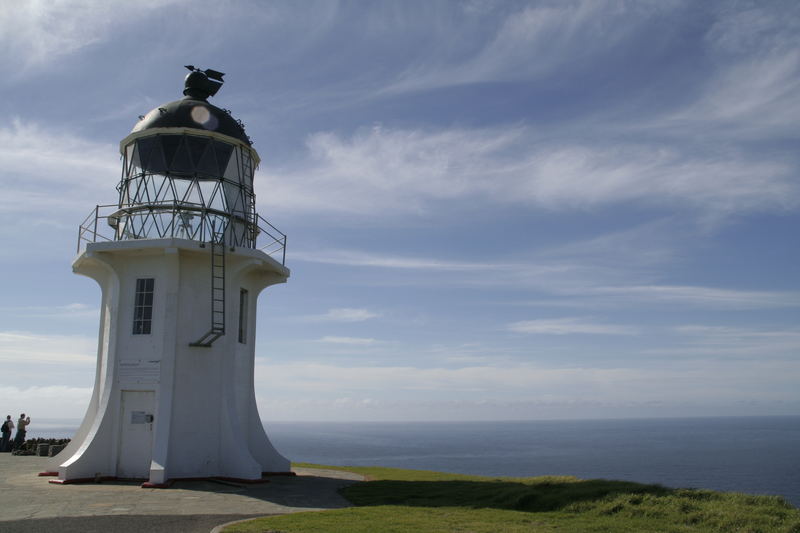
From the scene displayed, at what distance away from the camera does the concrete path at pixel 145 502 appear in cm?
1148

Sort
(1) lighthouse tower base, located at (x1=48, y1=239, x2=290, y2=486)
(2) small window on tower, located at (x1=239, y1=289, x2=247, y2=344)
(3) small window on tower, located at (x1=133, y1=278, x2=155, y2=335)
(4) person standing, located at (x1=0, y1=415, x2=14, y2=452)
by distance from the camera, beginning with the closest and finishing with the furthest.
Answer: (1) lighthouse tower base, located at (x1=48, y1=239, x2=290, y2=486), (3) small window on tower, located at (x1=133, y1=278, x2=155, y2=335), (2) small window on tower, located at (x1=239, y1=289, x2=247, y2=344), (4) person standing, located at (x1=0, y1=415, x2=14, y2=452)

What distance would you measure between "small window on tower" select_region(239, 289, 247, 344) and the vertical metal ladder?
4.58 feet

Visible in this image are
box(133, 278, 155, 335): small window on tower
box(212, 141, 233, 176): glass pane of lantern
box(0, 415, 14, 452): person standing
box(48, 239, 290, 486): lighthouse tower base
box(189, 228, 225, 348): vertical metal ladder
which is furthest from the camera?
box(0, 415, 14, 452): person standing

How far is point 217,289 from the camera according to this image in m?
19.2

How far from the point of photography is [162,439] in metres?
17.8

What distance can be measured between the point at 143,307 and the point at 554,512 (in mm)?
12893

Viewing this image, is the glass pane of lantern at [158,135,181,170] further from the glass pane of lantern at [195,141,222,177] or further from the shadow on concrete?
the shadow on concrete

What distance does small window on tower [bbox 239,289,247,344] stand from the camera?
2070 cm

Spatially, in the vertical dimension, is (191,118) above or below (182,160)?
above

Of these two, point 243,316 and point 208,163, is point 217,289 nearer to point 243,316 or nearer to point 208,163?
point 243,316

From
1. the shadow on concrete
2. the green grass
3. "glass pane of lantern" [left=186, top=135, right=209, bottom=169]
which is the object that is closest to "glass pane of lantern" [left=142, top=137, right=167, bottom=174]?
"glass pane of lantern" [left=186, top=135, right=209, bottom=169]

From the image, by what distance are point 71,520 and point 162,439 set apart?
6.06m

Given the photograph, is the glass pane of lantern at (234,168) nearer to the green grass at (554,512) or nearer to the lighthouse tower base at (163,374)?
the lighthouse tower base at (163,374)

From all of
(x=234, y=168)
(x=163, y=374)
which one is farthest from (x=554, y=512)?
(x=234, y=168)
